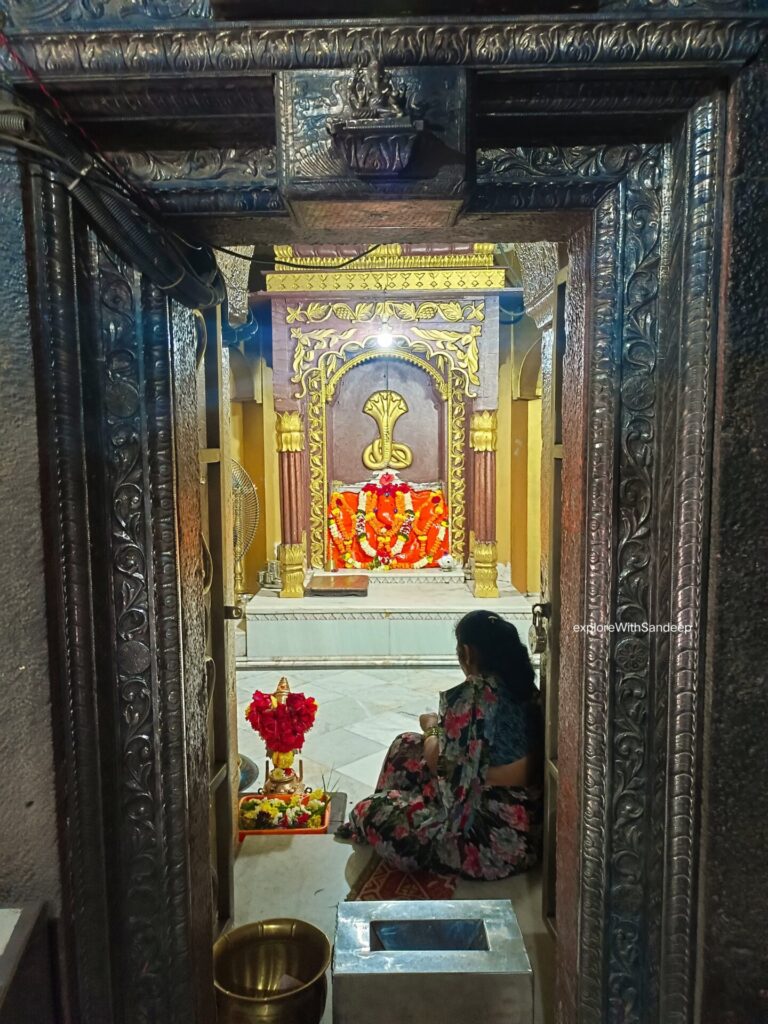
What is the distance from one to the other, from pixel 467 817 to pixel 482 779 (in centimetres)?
17

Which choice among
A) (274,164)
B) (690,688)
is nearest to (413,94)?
(274,164)

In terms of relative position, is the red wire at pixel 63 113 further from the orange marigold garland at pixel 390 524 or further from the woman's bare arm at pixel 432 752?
the orange marigold garland at pixel 390 524

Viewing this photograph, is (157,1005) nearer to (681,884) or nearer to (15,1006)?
(15,1006)

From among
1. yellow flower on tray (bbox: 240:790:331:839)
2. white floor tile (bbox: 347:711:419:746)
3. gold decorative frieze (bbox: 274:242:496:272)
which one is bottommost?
white floor tile (bbox: 347:711:419:746)

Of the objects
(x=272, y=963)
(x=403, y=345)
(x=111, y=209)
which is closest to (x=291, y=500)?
(x=403, y=345)

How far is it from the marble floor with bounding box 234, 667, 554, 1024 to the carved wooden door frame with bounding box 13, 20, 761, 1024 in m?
0.91

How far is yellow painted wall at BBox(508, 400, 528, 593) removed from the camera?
886 cm

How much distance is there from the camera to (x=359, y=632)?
6715 mm

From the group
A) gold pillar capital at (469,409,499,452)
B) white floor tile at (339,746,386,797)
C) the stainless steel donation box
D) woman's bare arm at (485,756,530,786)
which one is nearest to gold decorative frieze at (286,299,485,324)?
gold pillar capital at (469,409,499,452)

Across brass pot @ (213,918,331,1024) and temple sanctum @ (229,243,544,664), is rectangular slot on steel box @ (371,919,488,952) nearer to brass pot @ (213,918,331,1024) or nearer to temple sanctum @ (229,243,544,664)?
brass pot @ (213,918,331,1024)

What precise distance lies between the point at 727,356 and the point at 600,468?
1.11ft

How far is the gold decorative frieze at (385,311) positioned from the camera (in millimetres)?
7359

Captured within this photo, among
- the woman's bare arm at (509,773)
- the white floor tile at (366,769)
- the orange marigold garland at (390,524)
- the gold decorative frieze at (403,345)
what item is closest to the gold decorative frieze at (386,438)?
the orange marigold garland at (390,524)

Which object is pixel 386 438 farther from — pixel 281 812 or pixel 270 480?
pixel 281 812
